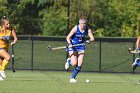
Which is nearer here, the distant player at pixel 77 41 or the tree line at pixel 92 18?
the distant player at pixel 77 41

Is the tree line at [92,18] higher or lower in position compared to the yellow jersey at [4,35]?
lower

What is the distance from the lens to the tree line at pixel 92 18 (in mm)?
41750

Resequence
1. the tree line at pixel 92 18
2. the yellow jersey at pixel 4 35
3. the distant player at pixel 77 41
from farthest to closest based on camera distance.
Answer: the tree line at pixel 92 18
the yellow jersey at pixel 4 35
the distant player at pixel 77 41

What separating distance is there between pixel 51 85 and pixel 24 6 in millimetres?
37849

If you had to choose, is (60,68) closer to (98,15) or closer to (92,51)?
(92,51)

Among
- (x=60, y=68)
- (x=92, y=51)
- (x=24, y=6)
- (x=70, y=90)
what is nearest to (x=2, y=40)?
(x=70, y=90)

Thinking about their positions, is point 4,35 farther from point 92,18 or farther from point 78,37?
point 92,18

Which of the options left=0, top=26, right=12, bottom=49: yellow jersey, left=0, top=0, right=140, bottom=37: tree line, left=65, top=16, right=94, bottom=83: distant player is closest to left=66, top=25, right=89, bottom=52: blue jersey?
left=65, top=16, right=94, bottom=83: distant player

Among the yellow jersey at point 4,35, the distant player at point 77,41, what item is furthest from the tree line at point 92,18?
the distant player at point 77,41

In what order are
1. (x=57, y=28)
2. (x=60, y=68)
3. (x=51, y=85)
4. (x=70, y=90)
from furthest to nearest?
(x=57, y=28), (x=60, y=68), (x=51, y=85), (x=70, y=90)

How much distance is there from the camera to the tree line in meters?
41.8

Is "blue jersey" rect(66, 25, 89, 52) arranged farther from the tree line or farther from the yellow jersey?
the tree line

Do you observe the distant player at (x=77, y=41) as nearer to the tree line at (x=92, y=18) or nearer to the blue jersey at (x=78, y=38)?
the blue jersey at (x=78, y=38)

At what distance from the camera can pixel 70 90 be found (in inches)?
580
